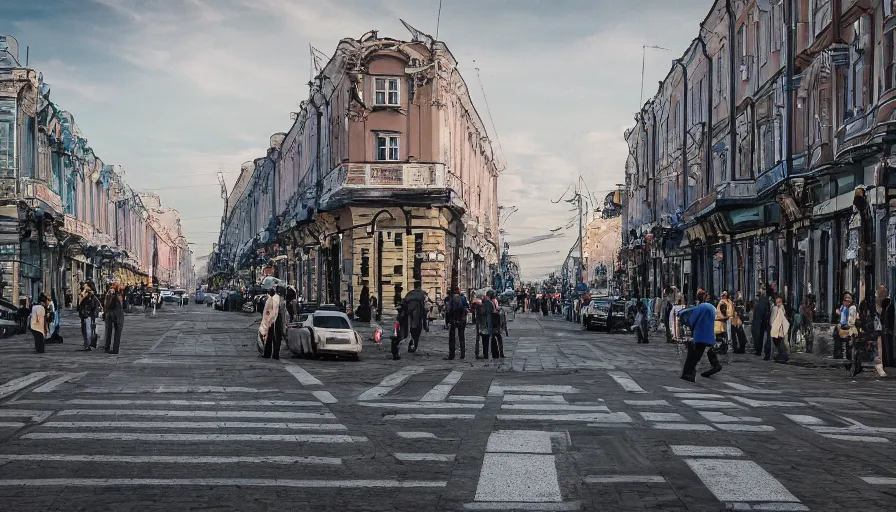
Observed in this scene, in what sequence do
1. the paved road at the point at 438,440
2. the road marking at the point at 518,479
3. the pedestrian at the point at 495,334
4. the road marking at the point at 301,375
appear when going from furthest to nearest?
the pedestrian at the point at 495,334 → the road marking at the point at 301,375 → the paved road at the point at 438,440 → the road marking at the point at 518,479

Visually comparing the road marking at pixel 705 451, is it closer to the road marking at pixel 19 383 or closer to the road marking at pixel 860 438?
the road marking at pixel 860 438

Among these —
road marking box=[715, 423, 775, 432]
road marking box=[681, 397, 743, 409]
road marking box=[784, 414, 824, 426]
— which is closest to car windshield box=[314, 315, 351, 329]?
road marking box=[681, 397, 743, 409]

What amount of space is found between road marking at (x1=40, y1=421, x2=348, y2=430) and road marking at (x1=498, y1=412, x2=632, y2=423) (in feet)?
7.24

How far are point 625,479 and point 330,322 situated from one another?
17.6 metres

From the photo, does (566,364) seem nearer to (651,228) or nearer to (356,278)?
(356,278)

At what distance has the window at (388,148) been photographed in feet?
161

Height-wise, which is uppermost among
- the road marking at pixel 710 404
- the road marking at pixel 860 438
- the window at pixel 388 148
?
the window at pixel 388 148

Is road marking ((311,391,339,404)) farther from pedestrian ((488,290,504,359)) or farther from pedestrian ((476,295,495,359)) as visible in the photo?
pedestrian ((488,290,504,359))

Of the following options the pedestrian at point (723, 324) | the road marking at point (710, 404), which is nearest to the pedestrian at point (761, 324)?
the pedestrian at point (723, 324)

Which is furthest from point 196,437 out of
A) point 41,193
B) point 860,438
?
point 41,193

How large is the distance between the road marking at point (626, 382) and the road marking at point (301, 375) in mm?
5070

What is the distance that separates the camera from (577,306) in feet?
205

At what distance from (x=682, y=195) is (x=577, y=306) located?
1184 cm

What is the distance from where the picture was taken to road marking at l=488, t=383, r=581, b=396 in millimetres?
17234
